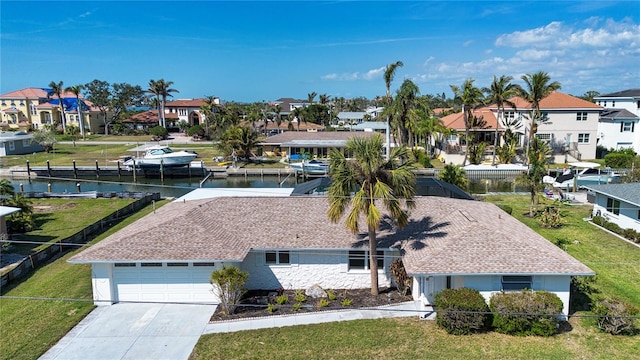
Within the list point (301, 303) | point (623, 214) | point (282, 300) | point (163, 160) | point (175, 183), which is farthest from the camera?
point (163, 160)

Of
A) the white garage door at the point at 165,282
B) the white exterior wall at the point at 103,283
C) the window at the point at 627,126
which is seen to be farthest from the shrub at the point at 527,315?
the window at the point at 627,126

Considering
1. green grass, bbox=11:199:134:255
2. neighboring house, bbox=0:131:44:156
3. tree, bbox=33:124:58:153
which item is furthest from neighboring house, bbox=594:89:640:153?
neighboring house, bbox=0:131:44:156

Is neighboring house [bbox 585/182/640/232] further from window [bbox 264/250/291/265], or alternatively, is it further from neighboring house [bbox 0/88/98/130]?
neighboring house [bbox 0/88/98/130]

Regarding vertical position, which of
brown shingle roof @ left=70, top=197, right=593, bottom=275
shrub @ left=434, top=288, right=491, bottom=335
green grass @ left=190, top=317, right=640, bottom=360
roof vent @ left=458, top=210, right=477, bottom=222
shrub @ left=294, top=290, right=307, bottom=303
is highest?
roof vent @ left=458, top=210, right=477, bottom=222

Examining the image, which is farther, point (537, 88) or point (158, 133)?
point (158, 133)

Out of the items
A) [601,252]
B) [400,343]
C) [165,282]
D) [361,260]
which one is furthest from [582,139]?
[165,282]

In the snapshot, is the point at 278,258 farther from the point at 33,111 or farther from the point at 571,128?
the point at 33,111

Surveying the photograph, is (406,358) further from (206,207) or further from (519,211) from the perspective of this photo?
(519,211)
